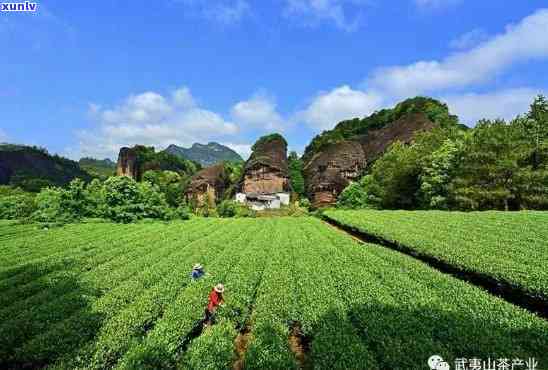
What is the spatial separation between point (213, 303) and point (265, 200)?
68813 mm

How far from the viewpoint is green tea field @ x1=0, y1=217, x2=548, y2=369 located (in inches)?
333

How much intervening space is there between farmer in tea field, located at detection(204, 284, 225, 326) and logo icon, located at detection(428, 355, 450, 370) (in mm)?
6923

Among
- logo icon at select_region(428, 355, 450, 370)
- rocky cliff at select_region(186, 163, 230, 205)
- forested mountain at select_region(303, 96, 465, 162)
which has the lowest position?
logo icon at select_region(428, 355, 450, 370)

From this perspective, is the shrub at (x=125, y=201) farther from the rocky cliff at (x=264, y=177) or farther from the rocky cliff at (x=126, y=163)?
the rocky cliff at (x=126, y=163)

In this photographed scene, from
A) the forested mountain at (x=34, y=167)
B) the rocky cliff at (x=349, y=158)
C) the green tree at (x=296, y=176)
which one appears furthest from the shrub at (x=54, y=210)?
the forested mountain at (x=34, y=167)

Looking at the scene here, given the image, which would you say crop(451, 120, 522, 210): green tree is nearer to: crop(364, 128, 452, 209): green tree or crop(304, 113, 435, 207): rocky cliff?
crop(364, 128, 452, 209): green tree

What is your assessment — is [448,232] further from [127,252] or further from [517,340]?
[127,252]

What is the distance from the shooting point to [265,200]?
79812mm

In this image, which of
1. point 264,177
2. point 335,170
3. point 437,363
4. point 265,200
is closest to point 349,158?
point 335,170

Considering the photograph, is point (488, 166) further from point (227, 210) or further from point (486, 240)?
point (227, 210)

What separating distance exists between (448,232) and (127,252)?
25548mm

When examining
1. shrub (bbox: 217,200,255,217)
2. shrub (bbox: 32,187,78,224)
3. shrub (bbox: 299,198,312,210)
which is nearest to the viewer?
shrub (bbox: 32,187,78,224)

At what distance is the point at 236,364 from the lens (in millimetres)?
9312

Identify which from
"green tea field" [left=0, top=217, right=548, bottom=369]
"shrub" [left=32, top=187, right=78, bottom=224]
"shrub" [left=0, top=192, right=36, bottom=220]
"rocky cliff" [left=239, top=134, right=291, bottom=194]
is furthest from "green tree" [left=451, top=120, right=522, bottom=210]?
"shrub" [left=0, top=192, right=36, bottom=220]
